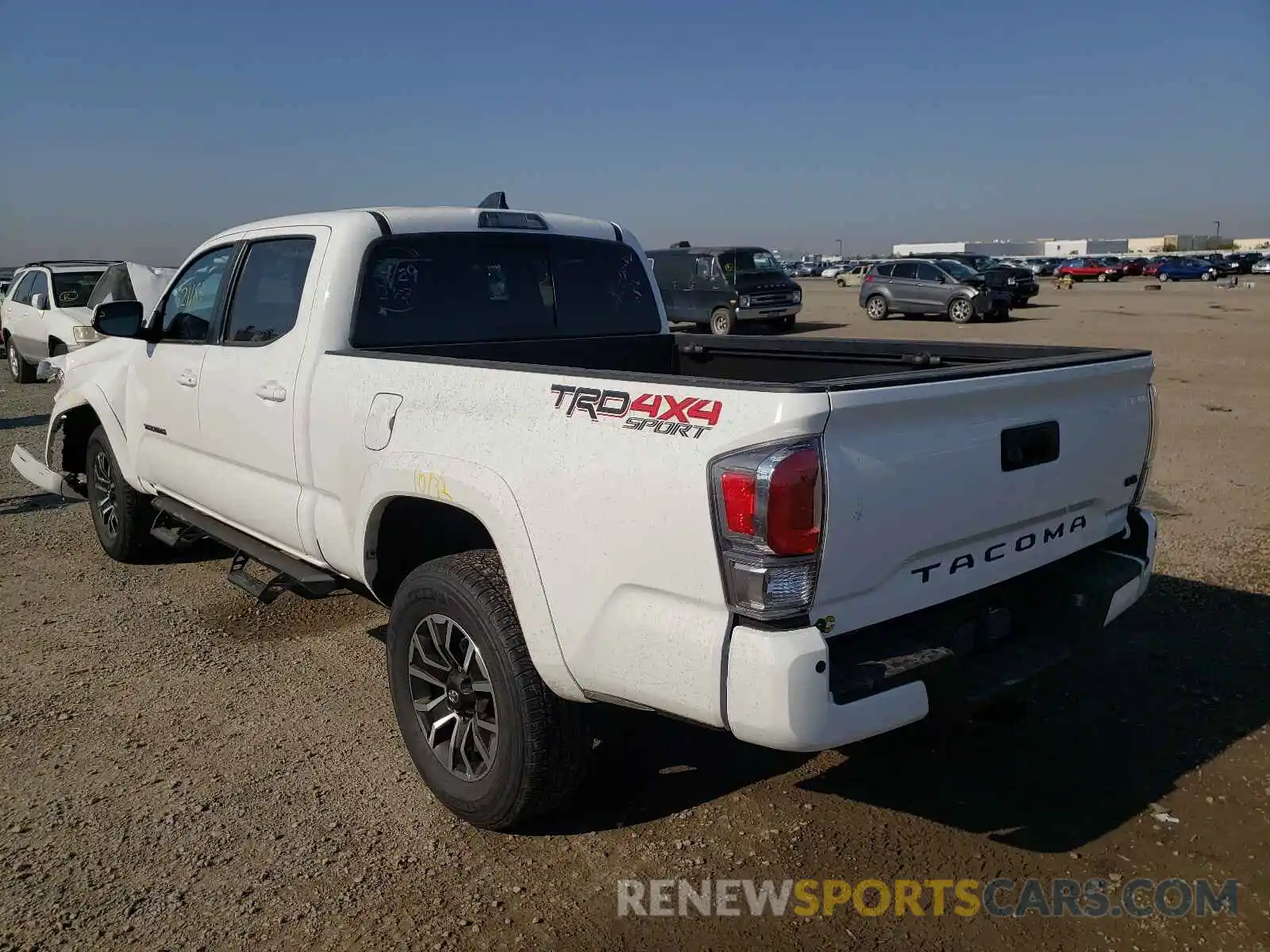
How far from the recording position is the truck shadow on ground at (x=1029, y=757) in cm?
331

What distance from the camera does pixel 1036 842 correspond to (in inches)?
124

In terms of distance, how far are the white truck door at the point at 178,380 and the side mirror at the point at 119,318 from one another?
0.48 feet

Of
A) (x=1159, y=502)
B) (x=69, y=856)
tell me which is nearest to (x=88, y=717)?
(x=69, y=856)

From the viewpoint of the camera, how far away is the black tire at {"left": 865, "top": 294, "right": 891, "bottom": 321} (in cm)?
2704

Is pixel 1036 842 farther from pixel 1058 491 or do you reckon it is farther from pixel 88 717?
pixel 88 717

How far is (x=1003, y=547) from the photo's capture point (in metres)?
2.93

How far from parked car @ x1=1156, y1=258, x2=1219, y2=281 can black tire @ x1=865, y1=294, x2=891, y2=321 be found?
3737 cm

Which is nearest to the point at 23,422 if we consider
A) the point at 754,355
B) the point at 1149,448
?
the point at 754,355

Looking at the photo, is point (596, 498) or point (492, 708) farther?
point (492, 708)

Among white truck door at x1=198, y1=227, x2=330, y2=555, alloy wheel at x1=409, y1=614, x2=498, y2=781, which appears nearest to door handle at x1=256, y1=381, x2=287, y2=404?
white truck door at x1=198, y1=227, x2=330, y2=555

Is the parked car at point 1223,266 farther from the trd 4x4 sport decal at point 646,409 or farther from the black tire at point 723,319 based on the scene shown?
the trd 4x4 sport decal at point 646,409

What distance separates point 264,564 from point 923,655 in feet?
9.52

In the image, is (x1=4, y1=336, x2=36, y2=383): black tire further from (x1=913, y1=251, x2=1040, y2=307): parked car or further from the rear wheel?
(x1=913, y1=251, x2=1040, y2=307): parked car

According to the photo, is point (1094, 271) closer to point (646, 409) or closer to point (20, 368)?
point (20, 368)
